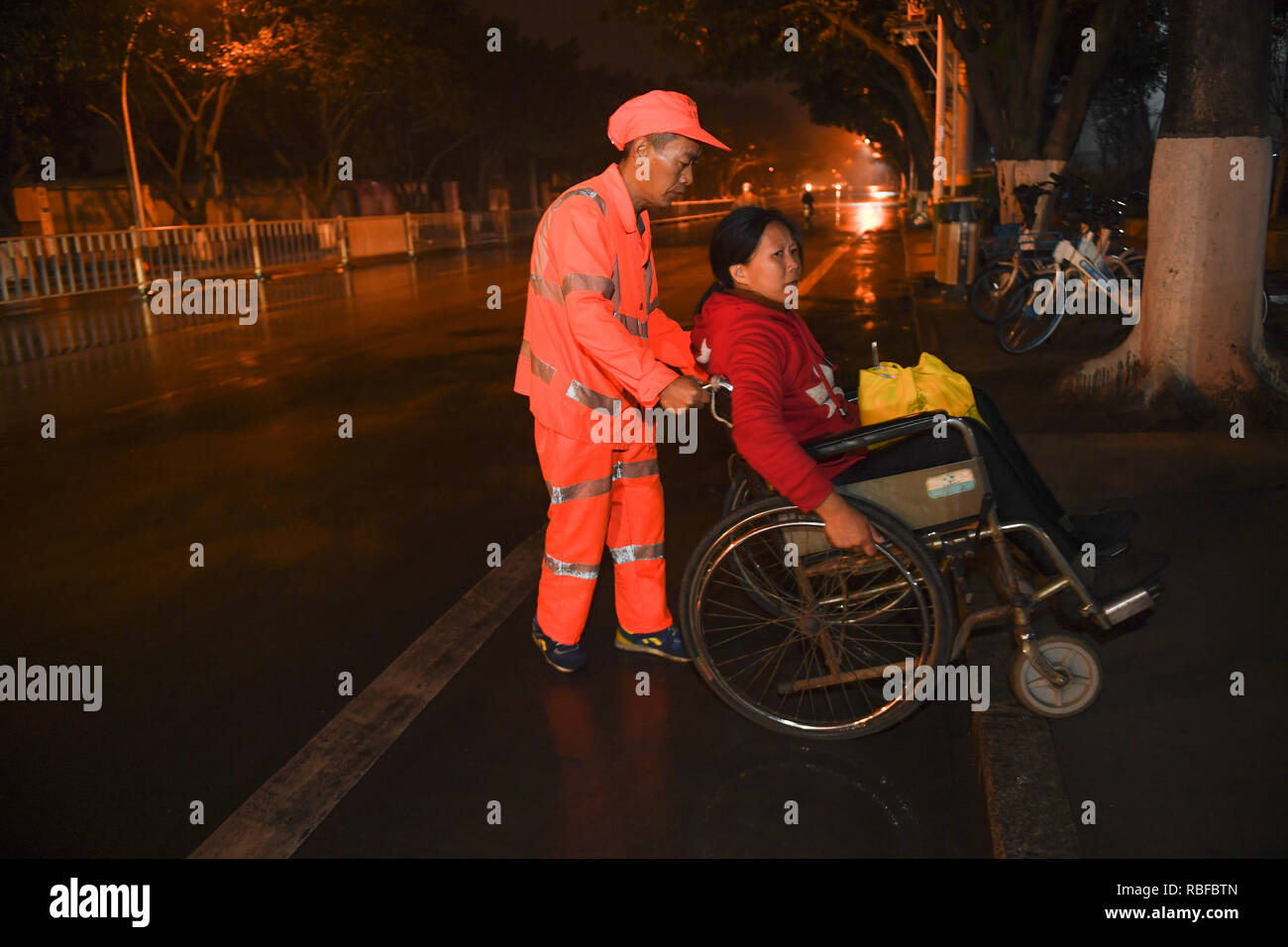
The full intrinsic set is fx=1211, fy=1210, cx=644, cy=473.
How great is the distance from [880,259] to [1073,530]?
21228 mm

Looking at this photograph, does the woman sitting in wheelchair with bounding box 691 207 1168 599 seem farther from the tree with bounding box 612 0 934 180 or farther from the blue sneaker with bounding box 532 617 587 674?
the tree with bounding box 612 0 934 180

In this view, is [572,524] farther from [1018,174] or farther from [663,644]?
[1018,174]

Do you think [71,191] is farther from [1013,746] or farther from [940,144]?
[1013,746]

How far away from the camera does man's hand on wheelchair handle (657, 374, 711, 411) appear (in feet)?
10.9

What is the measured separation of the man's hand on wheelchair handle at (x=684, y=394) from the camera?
3336mm

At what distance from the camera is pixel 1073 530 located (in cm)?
375

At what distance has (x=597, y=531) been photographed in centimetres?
390

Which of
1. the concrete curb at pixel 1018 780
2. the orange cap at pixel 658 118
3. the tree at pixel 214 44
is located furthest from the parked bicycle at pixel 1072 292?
the tree at pixel 214 44

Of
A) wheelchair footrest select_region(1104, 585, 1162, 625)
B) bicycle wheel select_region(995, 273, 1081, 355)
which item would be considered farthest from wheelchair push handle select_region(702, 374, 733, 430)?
bicycle wheel select_region(995, 273, 1081, 355)

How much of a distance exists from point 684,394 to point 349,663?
67.7 inches

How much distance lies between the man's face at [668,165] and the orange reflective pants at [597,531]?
2.63 ft

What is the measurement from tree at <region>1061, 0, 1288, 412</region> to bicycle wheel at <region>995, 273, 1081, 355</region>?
3122 millimetres

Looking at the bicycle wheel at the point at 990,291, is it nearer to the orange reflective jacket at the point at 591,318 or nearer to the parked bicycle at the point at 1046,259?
the parked bicycle at the point at 1046,259
